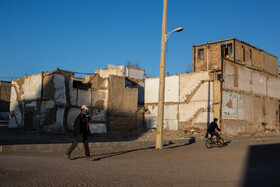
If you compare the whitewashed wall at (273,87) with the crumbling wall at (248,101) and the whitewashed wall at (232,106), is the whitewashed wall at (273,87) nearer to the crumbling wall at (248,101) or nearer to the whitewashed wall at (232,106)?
the crumbling wall at (248,101)

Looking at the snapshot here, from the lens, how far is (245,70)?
104 ft

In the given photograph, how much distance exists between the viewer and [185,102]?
31172 mm

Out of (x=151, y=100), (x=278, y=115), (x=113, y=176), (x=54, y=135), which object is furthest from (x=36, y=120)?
(x=278, y=115)

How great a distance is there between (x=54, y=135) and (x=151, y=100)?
13.8 metres

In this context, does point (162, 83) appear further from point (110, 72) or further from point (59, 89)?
point (110, 72)

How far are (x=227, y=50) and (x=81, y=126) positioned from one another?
29.7m

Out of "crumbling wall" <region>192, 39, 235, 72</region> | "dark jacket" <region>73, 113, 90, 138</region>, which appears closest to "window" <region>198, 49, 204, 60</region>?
"crumbling wall" <region>192, 39, 235, 72</region>

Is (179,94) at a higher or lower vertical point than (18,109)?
higher

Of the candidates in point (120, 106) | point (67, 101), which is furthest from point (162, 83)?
point (120, 106)

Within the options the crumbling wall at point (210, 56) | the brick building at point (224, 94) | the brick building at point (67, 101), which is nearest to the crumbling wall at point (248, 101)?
the brick building at point (224, 94)

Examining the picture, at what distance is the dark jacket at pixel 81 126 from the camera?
9.75 m

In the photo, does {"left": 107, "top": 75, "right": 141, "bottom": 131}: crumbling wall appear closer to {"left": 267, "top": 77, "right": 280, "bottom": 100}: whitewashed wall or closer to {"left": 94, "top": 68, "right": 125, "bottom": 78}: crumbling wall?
{"left": 94, "top": 68, "right": 125, "bottom": 78}: crumbling wall

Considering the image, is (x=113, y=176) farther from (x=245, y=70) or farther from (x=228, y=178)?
(x=245, y=70)

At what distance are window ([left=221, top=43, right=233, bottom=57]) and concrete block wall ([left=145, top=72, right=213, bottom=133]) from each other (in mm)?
7546
